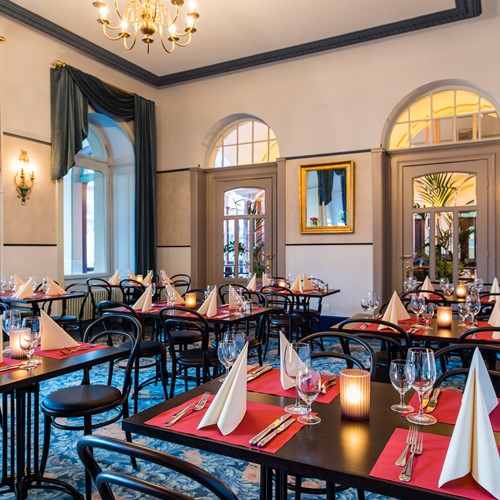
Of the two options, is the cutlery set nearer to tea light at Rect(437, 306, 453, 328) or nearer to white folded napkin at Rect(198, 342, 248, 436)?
white folded napkin at Rect(198, 342, 248, 436)

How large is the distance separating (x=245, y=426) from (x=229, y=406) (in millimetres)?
80

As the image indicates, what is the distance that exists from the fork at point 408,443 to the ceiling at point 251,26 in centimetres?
600

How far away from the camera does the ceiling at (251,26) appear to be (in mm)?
6172

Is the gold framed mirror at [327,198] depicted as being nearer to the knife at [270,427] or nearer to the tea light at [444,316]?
the tea light at [444,316]

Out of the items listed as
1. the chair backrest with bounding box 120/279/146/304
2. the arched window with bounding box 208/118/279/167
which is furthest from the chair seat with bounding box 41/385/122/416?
the arched window with bounding box 208/118/279/167

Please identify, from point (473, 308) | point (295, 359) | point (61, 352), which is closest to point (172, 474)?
point (61, 352)

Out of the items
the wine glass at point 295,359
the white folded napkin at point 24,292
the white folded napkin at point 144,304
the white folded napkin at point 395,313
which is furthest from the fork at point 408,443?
the white folded napkin at point 24,292

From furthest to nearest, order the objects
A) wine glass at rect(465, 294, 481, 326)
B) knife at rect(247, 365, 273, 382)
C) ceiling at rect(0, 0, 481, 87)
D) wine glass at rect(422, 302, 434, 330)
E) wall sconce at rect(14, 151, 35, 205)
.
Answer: wall sconce at rect(14, 151, 35, 205) < ceiling at rect(0, 0, 481, 87) < wine glass at rect(465, 294, 481, 326) < wine glass at rect(422, 302, 434, 330) < knife at rect(247, 365, 273, 382)

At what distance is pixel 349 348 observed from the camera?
3885 millimetres

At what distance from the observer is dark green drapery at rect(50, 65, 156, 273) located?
268 inches

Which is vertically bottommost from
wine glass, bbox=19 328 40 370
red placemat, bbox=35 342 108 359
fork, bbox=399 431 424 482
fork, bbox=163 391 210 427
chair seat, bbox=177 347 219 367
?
chair seat, bbox=177 347 219 367

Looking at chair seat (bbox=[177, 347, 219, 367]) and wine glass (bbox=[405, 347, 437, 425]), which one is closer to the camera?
wine glass (bbox=[405, 347, 437, 425])

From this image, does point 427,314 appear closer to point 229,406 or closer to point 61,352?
point 229,406

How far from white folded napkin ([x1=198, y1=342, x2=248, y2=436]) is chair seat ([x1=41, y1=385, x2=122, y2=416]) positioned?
1.15 meters
